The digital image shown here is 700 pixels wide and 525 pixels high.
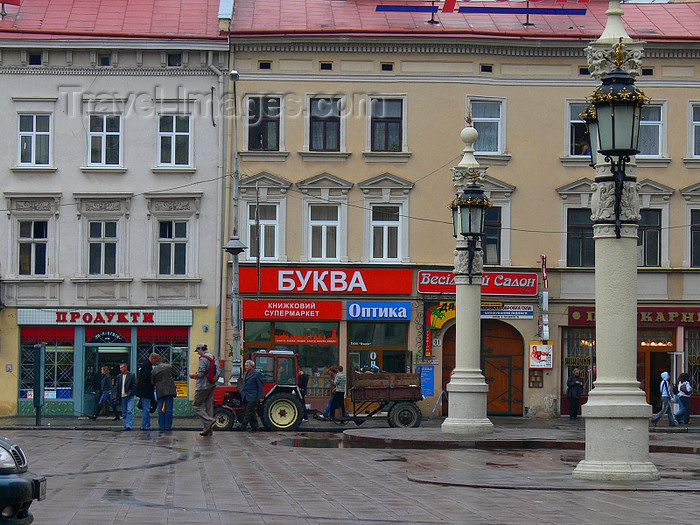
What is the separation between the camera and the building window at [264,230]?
1506 inches

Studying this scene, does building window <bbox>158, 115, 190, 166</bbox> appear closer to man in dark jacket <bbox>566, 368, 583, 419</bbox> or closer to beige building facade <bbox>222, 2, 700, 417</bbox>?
beige building facade <bbox>222, 2, 700, 417</bbox>

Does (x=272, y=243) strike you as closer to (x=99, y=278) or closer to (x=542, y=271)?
(x=99, y=278)

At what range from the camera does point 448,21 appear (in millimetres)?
40500

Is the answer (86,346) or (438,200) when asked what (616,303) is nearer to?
(438,200)

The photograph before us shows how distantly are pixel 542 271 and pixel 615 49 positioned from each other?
2293 centimetres

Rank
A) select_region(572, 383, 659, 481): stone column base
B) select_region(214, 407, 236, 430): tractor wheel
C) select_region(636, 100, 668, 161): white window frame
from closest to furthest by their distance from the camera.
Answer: select_region(572, 383, 659, 481): stone column base
select_region(214, 407, 236, 430): tractor wheel
select_region(636, 100, 668, 161): white window frame

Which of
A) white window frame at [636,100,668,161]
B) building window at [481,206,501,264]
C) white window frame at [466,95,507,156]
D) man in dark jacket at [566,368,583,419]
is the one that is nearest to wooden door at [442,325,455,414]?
building window at [481,206,501,264]

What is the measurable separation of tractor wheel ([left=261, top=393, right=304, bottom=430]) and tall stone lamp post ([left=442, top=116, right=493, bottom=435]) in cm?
483

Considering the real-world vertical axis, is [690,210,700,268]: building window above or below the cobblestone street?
above

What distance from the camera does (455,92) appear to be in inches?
1527

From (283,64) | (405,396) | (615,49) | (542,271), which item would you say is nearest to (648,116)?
(542,271)

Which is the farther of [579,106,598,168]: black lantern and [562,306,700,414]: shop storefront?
[562,306,700,414]: shop storefront

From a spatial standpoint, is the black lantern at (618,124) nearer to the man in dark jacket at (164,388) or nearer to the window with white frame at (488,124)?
the man in dark jacket at (164,388)

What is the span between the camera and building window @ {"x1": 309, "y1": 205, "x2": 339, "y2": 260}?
38438 mm
